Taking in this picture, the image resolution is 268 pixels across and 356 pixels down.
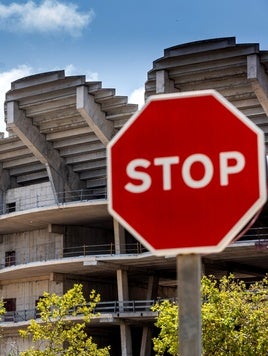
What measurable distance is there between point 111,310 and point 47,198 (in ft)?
28.2

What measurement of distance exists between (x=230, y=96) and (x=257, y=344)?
659 inches

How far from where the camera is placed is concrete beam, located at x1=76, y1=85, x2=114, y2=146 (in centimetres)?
4606

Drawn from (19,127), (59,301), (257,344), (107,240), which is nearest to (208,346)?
(257,344)

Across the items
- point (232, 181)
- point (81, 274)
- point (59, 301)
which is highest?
point (81, 274)

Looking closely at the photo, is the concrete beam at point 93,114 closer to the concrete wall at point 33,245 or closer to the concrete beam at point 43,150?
the concrete beam at point 43,150

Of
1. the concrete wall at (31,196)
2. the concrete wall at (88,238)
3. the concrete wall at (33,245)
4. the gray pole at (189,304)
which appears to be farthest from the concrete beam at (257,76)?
the gray pole at (189,304)

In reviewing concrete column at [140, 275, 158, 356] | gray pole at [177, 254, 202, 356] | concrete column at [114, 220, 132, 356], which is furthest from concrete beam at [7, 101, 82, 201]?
gray pole at [177, 254, 202, 356]

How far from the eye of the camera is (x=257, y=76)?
134ft

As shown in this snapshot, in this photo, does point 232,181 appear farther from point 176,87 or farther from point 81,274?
point 81,274

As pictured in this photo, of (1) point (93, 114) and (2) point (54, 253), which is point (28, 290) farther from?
(1) point (93, 114)

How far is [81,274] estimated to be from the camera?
55.1 meters

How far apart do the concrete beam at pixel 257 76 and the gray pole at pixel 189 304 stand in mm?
38051

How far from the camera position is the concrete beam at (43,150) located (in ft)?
162

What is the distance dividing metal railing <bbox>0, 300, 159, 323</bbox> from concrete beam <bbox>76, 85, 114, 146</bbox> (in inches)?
404
